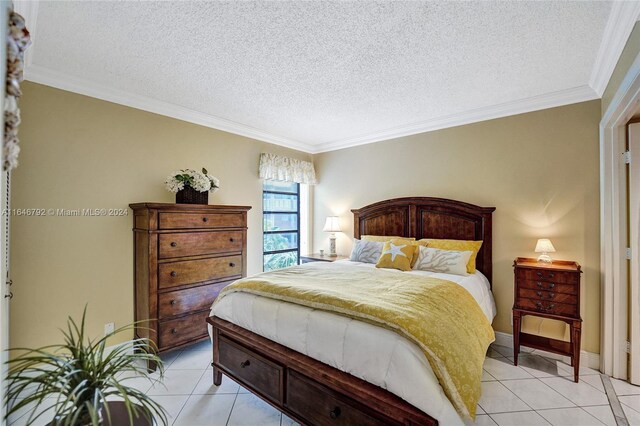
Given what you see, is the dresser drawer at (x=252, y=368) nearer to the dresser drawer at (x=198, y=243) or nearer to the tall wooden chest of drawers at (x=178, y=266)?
the tall wooden chest of drawers at (x=178, y=266)

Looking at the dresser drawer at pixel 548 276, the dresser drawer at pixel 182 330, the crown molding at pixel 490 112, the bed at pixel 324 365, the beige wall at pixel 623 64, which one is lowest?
the dresser drawer at pixel 182 330

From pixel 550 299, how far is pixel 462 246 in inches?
34.2

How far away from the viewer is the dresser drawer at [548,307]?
2.53 meters

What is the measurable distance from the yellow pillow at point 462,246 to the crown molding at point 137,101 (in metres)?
2.60

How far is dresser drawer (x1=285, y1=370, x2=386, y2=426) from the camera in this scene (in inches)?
62.7

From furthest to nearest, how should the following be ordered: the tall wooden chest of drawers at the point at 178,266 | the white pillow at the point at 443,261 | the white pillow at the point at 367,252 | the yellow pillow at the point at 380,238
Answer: the yellow pillow at the point at 380,238 → the white pillow at the point at 367,252 → the white pillow at the point at 443,261 → the tall wooden chest of drawers at the point at 178,266

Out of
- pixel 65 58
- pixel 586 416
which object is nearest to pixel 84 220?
pixel 65 58

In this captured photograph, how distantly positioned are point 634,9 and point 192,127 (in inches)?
147

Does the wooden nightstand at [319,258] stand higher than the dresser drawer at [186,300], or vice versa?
the wooden nightstand at [319,258]

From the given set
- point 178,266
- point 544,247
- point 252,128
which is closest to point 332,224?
point 252,128

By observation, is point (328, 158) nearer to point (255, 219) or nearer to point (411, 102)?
point (255, 219)

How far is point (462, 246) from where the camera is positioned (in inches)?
127

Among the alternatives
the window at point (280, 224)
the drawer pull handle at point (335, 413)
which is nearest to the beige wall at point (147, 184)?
the window at point (280, 224)

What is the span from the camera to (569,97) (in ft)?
9.30
